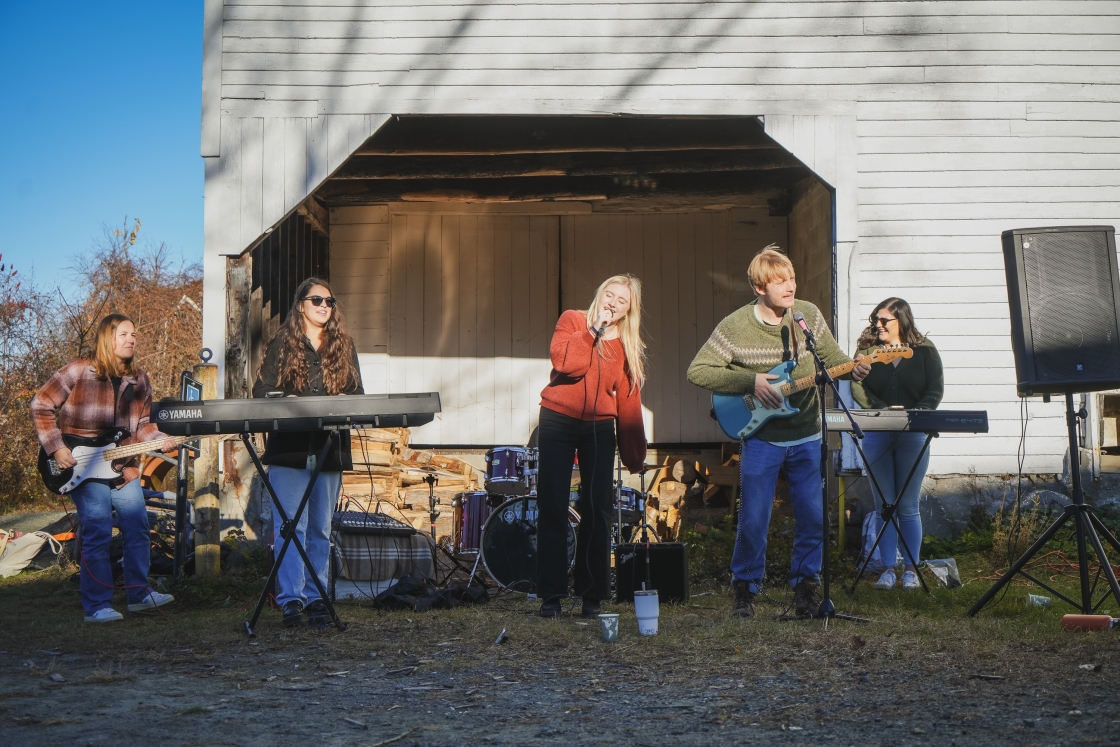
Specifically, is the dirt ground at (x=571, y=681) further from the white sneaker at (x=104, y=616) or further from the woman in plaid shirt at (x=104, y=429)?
the woman in plaid shirt at (x=104, y=429)

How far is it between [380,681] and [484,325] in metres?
7.12

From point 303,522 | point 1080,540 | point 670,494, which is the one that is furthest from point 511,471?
point 1080,540

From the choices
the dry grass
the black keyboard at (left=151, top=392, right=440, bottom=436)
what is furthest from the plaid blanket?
the black keyboard at (left=151, top=392, right=440, bottom=436)

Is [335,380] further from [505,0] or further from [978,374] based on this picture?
[978,374]

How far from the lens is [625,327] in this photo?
520 centimetres

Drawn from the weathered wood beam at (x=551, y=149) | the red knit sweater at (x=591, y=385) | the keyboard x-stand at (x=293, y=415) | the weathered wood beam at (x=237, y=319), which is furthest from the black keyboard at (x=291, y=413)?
the weathered wood beam at (x=551, y=149)

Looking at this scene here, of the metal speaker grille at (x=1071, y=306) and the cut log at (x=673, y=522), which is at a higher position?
the metal speaker grille at (x=1071, y=306)

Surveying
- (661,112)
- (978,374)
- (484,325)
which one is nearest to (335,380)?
(661,112)

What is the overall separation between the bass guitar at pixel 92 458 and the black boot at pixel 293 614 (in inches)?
Result: 53.9

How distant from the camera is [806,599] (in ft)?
15.7

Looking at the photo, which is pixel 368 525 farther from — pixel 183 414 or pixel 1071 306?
pixel 1071 306

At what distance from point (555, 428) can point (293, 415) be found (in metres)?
1.31

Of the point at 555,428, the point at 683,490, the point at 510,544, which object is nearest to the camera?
the point at 555,428

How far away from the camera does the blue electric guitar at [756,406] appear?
15.6ft
